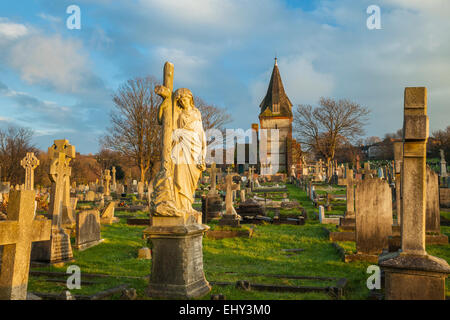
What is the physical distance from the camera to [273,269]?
7309 millimetres

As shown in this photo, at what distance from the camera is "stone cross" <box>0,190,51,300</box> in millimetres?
3039

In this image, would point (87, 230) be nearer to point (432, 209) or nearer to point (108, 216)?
point (108, 216)

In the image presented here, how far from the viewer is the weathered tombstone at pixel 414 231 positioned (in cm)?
434

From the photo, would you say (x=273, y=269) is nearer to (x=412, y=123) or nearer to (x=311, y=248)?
(x=311, y=248)

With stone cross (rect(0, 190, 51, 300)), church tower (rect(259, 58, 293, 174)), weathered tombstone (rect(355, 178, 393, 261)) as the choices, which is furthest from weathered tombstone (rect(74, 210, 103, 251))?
church tower (rect(259, 58, 293, 174))

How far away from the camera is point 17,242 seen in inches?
124

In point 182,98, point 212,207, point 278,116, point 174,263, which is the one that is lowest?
point 212,207

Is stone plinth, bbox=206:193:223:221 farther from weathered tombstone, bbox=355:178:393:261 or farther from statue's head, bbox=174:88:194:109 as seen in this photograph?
statue's head, bbox=174:88:194:109

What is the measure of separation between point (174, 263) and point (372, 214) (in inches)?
199

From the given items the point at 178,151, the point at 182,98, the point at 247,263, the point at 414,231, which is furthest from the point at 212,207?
the point at 414,231

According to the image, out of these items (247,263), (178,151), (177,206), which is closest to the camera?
(177,206)

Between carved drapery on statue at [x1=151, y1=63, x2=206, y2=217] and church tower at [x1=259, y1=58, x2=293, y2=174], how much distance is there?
5642cm

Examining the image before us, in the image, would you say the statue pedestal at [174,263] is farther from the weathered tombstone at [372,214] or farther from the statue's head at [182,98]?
the weathered tombstone at [372,214]
